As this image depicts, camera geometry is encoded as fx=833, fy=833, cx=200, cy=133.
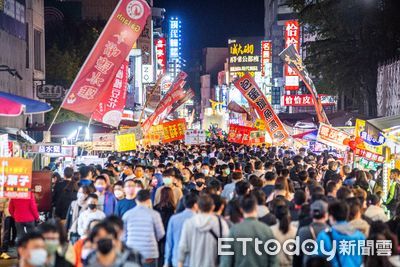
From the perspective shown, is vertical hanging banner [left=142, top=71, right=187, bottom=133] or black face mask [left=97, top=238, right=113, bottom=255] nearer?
black face mask [left=97, top=238, right=113, bottom=255]

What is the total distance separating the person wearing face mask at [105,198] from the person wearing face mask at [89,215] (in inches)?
49.3

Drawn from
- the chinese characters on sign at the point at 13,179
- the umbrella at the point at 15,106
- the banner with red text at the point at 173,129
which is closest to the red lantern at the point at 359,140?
the umbrella at the point at 15,106

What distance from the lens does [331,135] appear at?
2158cm

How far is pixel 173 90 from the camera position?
1340 inches

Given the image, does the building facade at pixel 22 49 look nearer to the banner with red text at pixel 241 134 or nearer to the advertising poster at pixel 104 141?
the advertising poster at pixel 104 141

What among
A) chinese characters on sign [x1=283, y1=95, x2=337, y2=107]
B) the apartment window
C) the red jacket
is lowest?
the red jacket

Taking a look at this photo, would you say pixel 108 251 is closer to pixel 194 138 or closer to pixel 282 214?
pixel 282 214

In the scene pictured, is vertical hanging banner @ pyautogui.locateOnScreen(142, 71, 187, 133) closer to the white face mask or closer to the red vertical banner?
the white face mask

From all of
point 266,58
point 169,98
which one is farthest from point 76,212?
point 266,58

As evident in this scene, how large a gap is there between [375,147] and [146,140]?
612 inches

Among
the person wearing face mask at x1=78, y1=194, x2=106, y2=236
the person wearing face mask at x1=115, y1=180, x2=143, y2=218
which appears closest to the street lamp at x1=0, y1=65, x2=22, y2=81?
the person wearing face mask at x1=115, y1=180, x2=143, y2=218

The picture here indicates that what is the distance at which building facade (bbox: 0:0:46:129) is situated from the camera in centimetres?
2805

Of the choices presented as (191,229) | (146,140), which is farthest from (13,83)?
(191,229)

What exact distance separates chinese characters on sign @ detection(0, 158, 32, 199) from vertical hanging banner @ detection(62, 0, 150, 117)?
5212mm
